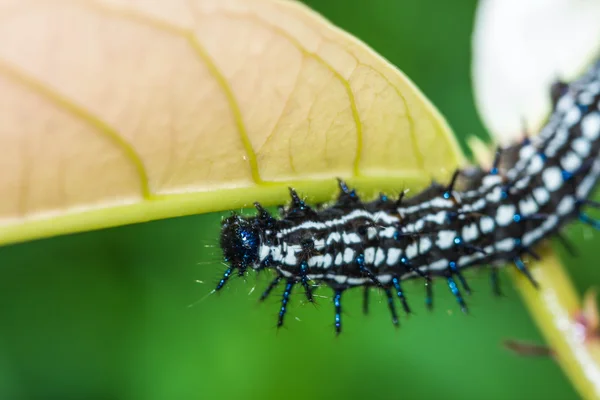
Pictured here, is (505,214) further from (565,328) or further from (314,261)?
(314,261)

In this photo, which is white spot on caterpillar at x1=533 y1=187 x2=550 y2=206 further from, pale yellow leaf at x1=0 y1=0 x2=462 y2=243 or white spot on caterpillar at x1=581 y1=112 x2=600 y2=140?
pale yellow leaf at x1=0 y1=0 x2=462 y2=243

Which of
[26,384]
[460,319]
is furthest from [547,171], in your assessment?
[26,384]

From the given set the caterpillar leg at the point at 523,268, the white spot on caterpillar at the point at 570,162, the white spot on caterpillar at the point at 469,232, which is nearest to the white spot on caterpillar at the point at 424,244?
the white spot on caterpillar at the point at 469,232

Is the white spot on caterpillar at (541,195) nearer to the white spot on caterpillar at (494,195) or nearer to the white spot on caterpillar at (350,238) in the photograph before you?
the white spot on caterpillar at (494,195)

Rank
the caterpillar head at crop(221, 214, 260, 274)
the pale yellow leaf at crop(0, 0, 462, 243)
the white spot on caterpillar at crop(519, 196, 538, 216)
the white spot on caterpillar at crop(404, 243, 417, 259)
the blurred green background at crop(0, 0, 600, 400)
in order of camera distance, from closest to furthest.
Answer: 1. the pale yellow leaf at crop(0, 0, 462, 243)
2. the caterpillar head at crop(221, 214, 260, 274)
3. the white spot on caterpillar at crop(404, 243, 417, 259)
4. the white spot on caterpillar at crop(519, 196, 538, 216)
5. the blurred green background at crop(0, 0, 600, 400)

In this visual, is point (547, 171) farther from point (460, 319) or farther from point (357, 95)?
point (460, 319)

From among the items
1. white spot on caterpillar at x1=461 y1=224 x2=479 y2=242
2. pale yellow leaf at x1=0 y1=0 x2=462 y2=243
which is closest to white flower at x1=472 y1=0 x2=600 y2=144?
white spot on caterpillar at x1=461 y1=224 x2=479 y2=242
